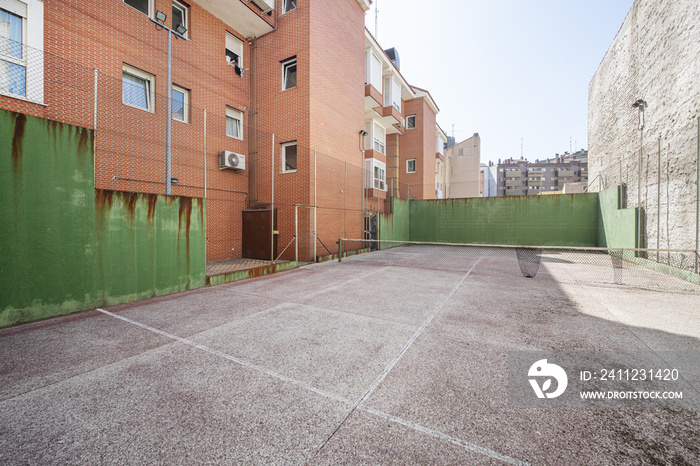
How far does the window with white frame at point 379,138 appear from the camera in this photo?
19422mm

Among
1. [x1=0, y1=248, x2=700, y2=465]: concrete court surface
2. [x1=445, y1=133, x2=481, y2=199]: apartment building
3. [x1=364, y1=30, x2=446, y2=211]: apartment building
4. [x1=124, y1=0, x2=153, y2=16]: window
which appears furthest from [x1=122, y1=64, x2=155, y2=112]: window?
[x1=445, y1=133, x2=481, y2=199]: apartment building

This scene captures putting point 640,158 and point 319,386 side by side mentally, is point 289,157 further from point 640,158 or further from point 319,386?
point 640,158

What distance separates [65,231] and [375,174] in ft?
51.4

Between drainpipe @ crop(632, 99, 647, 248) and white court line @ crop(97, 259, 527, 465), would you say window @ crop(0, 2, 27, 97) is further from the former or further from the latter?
drainpipe @ crop(632, 99, 647, 248)

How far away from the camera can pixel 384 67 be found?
19.6 metres

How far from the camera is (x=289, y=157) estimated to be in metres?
12.5

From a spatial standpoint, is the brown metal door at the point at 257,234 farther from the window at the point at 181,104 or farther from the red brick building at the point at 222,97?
the window at the point at 181,104

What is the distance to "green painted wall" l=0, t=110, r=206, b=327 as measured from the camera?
4.31m

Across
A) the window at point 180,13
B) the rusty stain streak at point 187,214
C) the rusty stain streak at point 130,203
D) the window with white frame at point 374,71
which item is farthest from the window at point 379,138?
the rusty stain streak at point 130,203

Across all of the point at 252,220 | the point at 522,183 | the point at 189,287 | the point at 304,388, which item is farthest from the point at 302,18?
the point at 522,183

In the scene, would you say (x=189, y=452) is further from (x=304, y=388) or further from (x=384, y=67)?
(x=384, y=67)

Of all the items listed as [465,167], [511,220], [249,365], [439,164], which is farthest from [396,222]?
[465,167]

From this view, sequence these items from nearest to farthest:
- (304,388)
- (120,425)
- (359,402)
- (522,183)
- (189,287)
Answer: (120,425) → (359,402) → (304,388) → (189,287) → (522,183)

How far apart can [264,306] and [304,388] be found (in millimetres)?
2996
